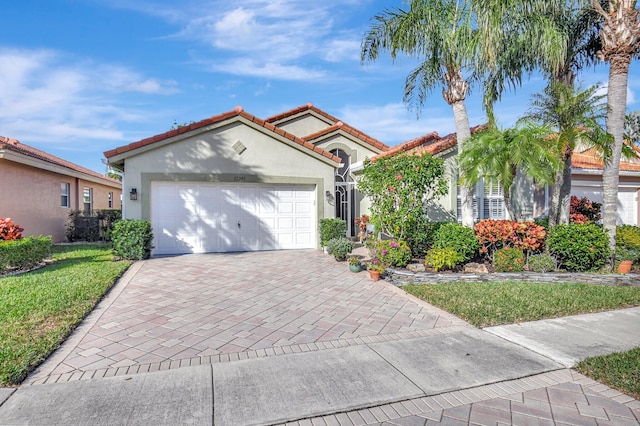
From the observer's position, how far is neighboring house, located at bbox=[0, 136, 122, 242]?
42.1 ft

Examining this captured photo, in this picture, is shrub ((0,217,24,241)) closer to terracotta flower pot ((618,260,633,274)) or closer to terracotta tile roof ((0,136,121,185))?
terracotta tile roof ((0,136,121,185))

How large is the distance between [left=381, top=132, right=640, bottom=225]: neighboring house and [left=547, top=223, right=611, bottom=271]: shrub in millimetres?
2647

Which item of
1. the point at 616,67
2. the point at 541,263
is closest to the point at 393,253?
the point at 541,263

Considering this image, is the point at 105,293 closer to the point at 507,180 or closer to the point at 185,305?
the point at 185,305

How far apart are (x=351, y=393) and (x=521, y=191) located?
13.1 m

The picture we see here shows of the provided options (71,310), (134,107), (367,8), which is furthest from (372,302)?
(134,107)

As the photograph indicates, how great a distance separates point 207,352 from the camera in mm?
4422

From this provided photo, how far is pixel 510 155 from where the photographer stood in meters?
9.12

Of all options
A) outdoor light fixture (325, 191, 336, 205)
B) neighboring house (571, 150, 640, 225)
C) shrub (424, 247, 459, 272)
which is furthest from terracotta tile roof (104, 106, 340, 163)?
neighboring house (571, 150, 640, 225)

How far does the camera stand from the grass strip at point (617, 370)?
364 cm

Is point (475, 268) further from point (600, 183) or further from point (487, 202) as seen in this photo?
point (600, 183)

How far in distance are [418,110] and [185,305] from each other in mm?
9655

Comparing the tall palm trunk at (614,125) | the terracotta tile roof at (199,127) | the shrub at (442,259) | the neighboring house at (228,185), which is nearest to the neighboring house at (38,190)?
the terracotta tile roof at (199,127)

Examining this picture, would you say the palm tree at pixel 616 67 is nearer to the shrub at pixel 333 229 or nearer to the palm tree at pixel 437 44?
the palm tree at pixel 437 44
